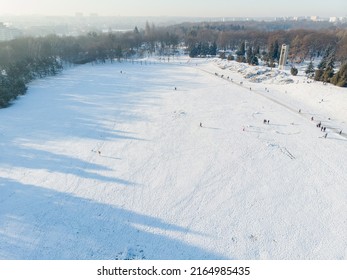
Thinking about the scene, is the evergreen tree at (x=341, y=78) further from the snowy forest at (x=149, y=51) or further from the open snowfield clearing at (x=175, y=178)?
the open snowfield clearing at (x=175, y=178)

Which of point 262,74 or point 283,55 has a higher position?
point 283,55

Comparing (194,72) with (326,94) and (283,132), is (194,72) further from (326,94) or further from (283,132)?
(283,132)

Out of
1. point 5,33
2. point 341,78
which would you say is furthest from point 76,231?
point 5,33

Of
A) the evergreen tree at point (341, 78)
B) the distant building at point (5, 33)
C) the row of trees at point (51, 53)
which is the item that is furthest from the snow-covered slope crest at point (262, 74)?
the distant building at point (5, 33)

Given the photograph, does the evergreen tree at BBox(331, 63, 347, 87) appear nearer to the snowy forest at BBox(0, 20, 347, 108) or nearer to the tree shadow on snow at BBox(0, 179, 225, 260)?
the snowy forest at BBox(0, 20, 347, 108)

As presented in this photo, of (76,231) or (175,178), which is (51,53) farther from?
(76,231)
